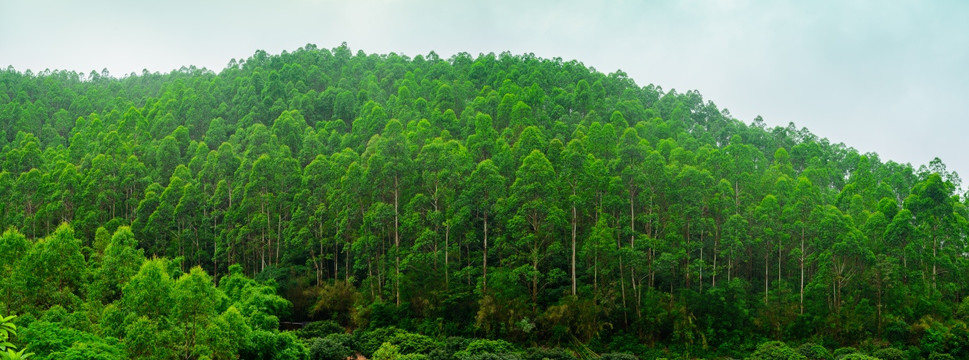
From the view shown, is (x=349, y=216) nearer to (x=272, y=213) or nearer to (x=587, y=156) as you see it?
(x=272, y=213)

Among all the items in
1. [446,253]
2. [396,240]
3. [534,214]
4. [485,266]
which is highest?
[534,214]

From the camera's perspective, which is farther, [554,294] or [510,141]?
[510,141]

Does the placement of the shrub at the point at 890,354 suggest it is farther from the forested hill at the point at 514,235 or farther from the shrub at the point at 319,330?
the shrub at the point at 319,330

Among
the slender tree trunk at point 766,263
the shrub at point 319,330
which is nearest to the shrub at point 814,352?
the slender tree trunk at point 766,263

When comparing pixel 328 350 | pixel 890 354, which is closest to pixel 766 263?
pixel 890 354

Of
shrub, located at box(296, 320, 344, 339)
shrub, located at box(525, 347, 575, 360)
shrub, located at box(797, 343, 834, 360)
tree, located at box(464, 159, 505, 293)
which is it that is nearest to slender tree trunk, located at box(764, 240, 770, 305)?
shrub, located at box(797, 343, 834, 360)

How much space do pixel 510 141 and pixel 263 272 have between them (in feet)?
51.4

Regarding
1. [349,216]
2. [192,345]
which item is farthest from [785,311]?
[192,345]

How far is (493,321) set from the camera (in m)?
31.2

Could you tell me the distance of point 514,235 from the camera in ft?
107

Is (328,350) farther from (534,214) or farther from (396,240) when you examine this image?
(534,214)

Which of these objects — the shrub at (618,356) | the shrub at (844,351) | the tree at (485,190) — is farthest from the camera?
the tree at (485,190)

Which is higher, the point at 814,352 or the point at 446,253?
the point at 446,253

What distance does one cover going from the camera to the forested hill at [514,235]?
30.8 meters
